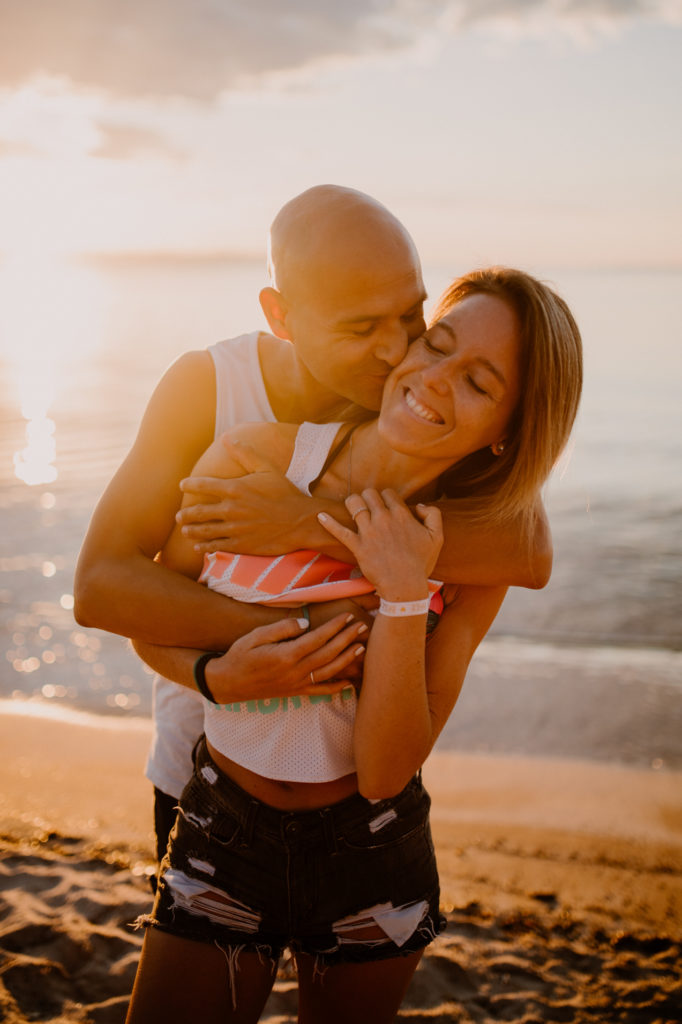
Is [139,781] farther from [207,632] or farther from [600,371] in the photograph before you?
[600,371]

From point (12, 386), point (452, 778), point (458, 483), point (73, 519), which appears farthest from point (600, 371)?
point (458, 483)

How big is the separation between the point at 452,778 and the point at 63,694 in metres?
3.30

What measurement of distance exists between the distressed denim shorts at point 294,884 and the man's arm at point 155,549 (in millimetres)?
460

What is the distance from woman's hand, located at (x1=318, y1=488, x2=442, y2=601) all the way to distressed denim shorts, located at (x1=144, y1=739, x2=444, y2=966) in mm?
609

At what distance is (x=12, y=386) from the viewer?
71.6 feet

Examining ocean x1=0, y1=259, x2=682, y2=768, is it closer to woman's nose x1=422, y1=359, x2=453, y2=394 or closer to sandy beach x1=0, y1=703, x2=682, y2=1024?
woman's nose x1=422, y1=359, x2=453, y2=394

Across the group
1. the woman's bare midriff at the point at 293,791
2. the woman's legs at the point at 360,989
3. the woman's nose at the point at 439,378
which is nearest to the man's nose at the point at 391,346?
the woman's nose at the point at 439,378

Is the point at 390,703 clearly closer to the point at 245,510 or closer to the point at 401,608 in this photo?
the point at 401,608

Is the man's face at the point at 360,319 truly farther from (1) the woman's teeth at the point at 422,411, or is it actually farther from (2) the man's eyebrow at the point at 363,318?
(1) the woman's teeth at the point at 422,411

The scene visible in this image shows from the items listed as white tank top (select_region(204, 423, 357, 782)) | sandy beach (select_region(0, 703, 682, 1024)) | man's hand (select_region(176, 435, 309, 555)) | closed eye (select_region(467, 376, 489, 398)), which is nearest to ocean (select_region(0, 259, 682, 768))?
closed eye (select_region(467, 376, 489, 398))

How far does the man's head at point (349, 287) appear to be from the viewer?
7.50 feet

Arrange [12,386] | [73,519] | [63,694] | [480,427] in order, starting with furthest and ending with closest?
[12,386], [73,519], [63,694], [480,427]

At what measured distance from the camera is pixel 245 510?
6.93 ft

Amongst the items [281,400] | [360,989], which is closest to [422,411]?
[281,400]
